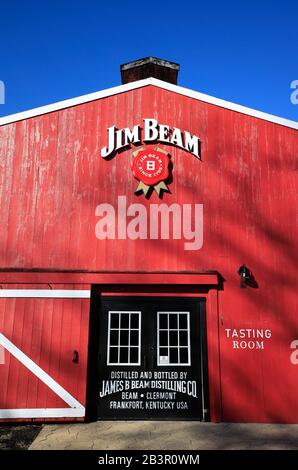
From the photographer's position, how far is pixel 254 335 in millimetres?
7438

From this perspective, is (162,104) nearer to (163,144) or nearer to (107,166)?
(163,144)

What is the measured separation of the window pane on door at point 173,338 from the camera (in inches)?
293

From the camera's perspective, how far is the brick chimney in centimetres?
1247

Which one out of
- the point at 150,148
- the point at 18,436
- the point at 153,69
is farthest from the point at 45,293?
the point at 153,69

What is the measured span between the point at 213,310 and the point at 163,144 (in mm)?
3653

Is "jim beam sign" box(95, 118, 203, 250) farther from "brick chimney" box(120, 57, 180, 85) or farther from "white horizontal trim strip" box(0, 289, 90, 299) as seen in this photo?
"brick chimney" box(120, 57, 180, 85)

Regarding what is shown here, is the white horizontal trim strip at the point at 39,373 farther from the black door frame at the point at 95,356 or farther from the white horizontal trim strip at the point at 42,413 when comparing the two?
the black door frame at the point at 95,356

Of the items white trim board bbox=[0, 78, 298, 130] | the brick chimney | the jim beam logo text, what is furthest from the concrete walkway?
the brick chimney

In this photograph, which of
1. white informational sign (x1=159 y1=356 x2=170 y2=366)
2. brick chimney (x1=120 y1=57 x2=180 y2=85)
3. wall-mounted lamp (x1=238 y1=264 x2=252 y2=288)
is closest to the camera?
white informational sign (x1=159 y1=356 x2=170 y2=366)

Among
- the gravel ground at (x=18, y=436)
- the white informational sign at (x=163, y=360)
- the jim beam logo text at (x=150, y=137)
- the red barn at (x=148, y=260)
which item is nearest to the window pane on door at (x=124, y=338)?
the red barn at (x=148, y=260)

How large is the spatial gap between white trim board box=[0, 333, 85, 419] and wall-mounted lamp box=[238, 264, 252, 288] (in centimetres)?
380

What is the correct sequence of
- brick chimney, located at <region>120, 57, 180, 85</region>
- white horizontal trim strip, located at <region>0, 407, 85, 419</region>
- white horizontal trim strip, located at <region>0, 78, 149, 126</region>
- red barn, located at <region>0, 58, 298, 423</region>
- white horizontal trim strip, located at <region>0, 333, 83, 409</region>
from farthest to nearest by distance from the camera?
1. brick chimney, located at <region>120, 57, 180, 85</region>
2. white horizontal trim strip, located at <region>0, 78, 149, 126</region>
3. red barn, located at <region>0, 58, 298, 423</region>
4. white horizontal trim strip, located at <region>0, 333, 83, 409</region>
5. white horizontal trim strip, located at <region>0, 407, 85, 419</region>

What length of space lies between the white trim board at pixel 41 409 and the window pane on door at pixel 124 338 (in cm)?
95

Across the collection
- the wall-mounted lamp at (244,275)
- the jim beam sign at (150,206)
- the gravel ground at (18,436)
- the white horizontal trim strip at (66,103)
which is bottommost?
the gravel ground at (18,436)
